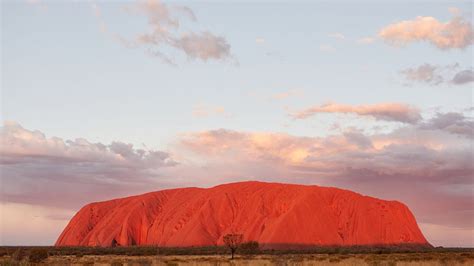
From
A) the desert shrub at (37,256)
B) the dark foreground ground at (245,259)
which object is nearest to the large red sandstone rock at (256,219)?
the dark foreground ground at (245,259)

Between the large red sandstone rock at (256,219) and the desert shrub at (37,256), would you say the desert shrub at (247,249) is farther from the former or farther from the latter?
the desert shrub at (37,256)

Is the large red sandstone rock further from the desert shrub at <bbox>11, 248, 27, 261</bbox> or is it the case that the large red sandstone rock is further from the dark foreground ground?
the desert shrub at <bbox>11, 248, 27, 261</bbox>

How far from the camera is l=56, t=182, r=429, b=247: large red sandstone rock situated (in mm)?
138000

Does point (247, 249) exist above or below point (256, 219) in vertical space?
below

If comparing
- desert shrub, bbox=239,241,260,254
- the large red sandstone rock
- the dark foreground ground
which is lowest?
the dark foreground ground

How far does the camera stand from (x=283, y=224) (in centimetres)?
13512

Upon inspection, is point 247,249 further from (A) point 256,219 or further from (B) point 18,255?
(B) point 18,255

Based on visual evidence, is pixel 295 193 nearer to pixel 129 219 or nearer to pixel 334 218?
pixel 334 218

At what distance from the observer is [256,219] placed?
145 metres

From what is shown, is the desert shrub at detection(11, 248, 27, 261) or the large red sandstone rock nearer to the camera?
the desert shrub at detection(11, 248, 27, 261)

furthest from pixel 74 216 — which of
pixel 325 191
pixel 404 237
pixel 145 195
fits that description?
pixel 404 237

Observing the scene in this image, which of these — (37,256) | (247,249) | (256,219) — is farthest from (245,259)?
(256,219)

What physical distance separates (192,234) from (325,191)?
117 ft

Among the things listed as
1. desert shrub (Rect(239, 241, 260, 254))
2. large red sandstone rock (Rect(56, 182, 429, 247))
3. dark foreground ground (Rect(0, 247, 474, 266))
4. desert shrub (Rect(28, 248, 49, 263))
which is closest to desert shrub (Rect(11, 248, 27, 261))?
dark foreground ground (Rect(0, 247, 474, 266))
